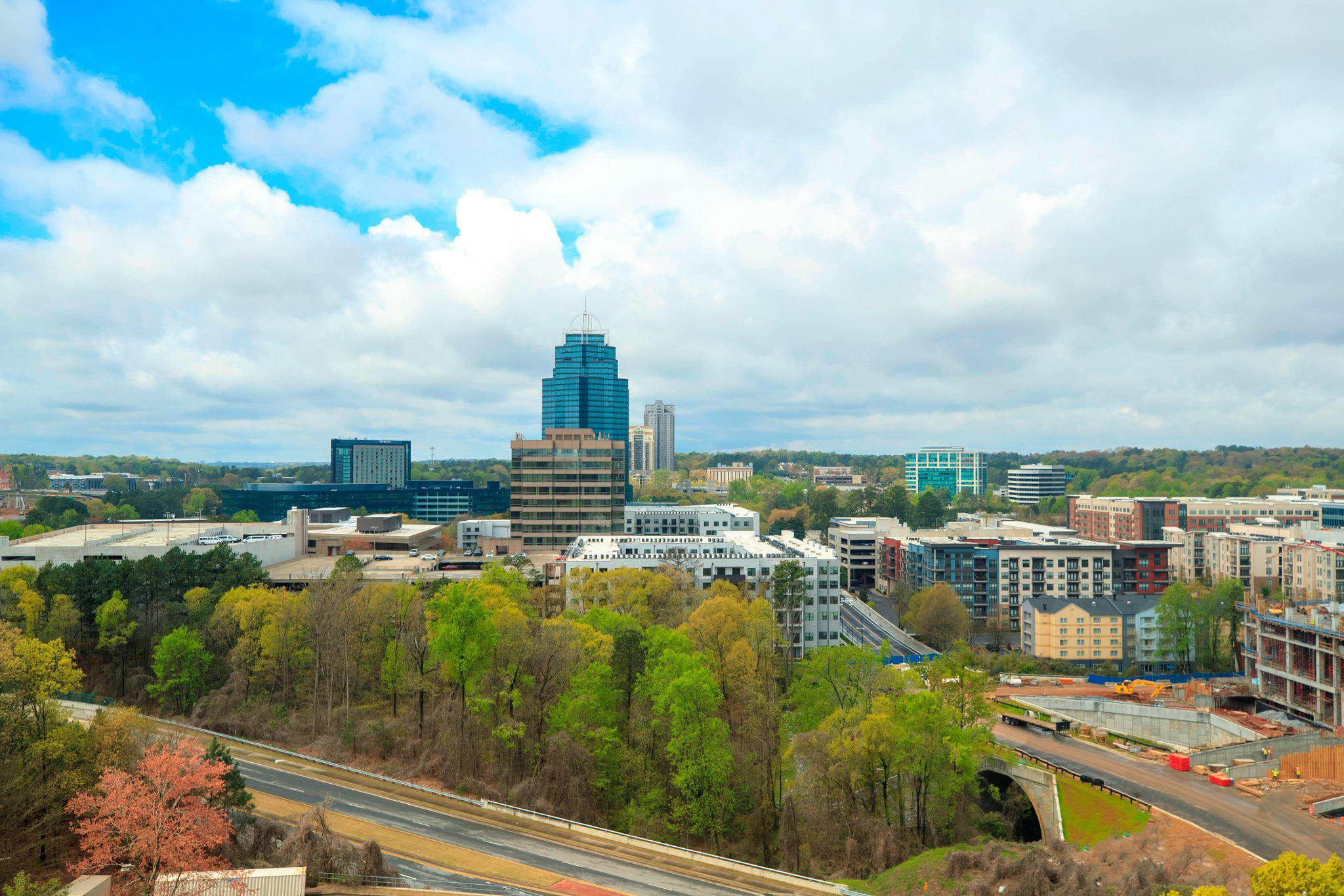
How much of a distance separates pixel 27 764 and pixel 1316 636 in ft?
292

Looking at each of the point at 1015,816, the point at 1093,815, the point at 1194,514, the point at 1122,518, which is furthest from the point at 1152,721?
the point at 1122,518

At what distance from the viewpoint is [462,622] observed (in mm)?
53375

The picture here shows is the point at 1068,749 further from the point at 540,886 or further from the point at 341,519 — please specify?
the point at 341,519

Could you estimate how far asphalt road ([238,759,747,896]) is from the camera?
38812 millimetres

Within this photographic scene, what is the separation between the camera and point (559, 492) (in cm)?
12494

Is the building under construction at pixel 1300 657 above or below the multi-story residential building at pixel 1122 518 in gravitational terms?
below

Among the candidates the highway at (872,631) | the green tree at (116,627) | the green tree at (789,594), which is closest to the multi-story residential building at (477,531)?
the highway at (872,631)

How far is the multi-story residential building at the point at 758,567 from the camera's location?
3339 inches

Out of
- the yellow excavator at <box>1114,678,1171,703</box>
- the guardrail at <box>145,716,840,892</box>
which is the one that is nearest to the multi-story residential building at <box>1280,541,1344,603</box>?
the yellow excavator at <box>1114,678,1171,703</box>

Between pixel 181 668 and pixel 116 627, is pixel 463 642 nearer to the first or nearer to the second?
pixel 181 668

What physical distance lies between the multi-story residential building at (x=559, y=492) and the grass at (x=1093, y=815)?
80.5 meters

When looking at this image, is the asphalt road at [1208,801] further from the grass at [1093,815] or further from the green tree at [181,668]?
the green tree at [181,668]

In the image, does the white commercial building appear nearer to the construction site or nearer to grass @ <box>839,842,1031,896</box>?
grass @ <box>839,842,1031,896</box>

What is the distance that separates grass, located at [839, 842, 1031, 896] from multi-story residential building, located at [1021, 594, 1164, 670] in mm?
65599
